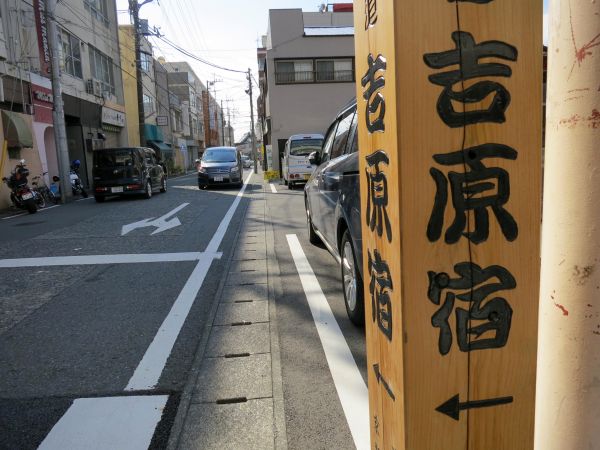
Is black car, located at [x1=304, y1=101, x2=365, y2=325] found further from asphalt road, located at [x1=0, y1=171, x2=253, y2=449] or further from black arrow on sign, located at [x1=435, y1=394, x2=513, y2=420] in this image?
black arrow on sign, located at [x1=435, y1=394, x2=513, y2=420]

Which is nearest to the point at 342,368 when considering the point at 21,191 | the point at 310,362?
the point at 310,362

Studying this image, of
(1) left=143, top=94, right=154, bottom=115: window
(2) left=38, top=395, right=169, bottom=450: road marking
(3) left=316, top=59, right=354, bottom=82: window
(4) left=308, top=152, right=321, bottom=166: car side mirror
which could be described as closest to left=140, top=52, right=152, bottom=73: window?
(1) left=143, top=94, right=154, bottom=115: window

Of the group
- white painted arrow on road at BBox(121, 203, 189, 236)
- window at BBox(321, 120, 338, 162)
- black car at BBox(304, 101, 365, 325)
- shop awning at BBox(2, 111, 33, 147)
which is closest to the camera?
black car at BBox(304, 101, 365, 325)

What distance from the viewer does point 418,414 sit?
4.70ft

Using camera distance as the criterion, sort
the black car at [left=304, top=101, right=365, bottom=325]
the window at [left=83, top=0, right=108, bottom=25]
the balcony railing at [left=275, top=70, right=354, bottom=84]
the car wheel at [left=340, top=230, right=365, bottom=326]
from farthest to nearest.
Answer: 1. the balcony railing at [left=275, top=70, right=354, bottom=84]
2. the window at [left=83, top=0, right=108, bottom=25]
3. the car wheel at [left=340, top=230, right=365, bottom=326]
4. the black car at [left=304, top=101, right=365, bottom=325]

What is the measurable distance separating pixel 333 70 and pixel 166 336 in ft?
87.1

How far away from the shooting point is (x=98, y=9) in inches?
945

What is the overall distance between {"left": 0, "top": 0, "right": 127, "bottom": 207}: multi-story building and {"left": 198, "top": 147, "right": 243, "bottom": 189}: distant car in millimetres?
5829

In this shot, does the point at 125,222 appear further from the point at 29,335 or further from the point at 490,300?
the point at 490,300

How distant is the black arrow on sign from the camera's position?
4.72 feet

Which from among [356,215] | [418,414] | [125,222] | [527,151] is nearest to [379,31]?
[527,151]

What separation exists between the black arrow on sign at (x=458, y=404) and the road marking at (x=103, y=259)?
5.32m

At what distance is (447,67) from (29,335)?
3950 millimetres

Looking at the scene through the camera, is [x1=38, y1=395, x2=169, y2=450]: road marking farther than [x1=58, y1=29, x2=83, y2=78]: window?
No
